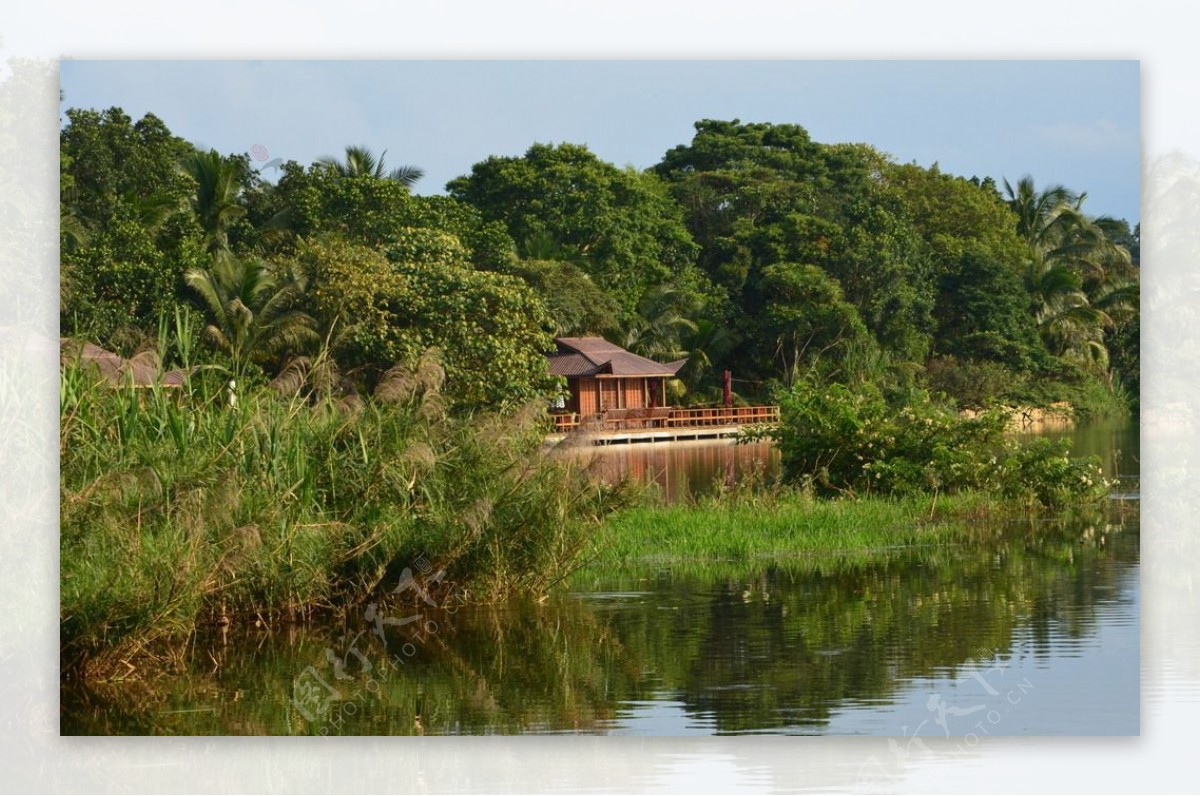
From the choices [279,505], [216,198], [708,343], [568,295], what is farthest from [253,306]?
[279,505]

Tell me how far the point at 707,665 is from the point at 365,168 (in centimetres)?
900

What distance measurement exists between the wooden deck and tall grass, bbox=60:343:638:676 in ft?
30.0

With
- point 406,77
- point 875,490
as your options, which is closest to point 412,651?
point 406,77

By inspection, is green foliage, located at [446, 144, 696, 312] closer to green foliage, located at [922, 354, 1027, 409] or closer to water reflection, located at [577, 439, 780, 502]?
water reflection, located at [577, 439, 780, 502]

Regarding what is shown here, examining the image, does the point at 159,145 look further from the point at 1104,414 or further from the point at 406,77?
the point at 1104,414

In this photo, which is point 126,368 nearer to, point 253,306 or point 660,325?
point 253,306

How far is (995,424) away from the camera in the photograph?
33.0 ft

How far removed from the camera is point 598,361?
756 inches

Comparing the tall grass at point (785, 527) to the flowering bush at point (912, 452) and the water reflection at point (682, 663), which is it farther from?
the water reflection at point (682, 663)

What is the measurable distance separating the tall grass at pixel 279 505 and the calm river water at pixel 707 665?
19cm

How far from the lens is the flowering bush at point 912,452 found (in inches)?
397

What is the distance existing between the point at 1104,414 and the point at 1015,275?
1.13 meters

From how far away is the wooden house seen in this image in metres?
18.7

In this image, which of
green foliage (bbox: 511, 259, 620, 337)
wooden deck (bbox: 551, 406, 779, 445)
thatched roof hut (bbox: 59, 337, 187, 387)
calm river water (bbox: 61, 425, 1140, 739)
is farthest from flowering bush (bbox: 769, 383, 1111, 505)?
green foliage (bbox: 511, 259, 620, 337)
